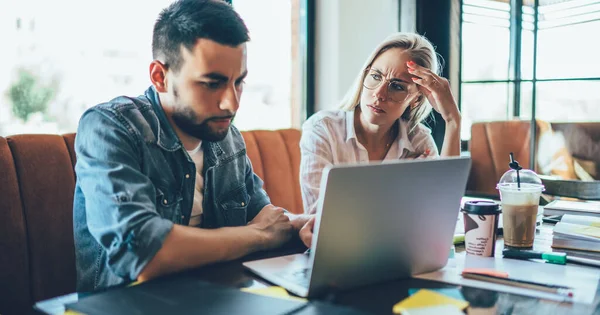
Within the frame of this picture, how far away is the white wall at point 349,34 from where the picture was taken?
2.96m

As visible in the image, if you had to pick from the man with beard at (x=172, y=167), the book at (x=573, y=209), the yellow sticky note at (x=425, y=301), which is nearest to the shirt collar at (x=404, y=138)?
the book at (x=573, y=209)

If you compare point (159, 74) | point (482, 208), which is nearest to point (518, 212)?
point (482, 208)

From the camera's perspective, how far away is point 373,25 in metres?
3.02

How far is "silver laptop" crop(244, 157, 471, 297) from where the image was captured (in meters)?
0.81

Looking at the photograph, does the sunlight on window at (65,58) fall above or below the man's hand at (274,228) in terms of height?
above

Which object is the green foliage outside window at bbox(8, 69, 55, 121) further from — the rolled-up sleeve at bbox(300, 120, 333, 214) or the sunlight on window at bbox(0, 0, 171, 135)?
the rolled-up sleeve at bbox(300, 120, 333, 214)

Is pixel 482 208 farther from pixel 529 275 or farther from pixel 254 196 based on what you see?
pixel 254 196

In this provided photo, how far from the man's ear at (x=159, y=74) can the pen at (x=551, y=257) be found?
2.83ft

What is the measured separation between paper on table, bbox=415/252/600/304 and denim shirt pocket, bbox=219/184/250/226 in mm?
586

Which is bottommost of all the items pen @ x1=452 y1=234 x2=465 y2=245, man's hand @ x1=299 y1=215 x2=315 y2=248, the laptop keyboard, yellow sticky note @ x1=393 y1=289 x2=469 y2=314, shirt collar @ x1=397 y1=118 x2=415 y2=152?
pen @ x1=452 y1=234 x2=465 y2=245

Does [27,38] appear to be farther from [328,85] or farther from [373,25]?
[373,25]

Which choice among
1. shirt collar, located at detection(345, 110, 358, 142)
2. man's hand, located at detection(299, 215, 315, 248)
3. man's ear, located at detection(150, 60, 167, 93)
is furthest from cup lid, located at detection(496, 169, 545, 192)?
man's ear, located at detection(150, 60, 167, 93)

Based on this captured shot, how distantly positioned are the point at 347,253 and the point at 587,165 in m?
2.29

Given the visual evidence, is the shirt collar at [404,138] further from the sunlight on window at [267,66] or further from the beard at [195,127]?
the sunlight on window at [267,66]
